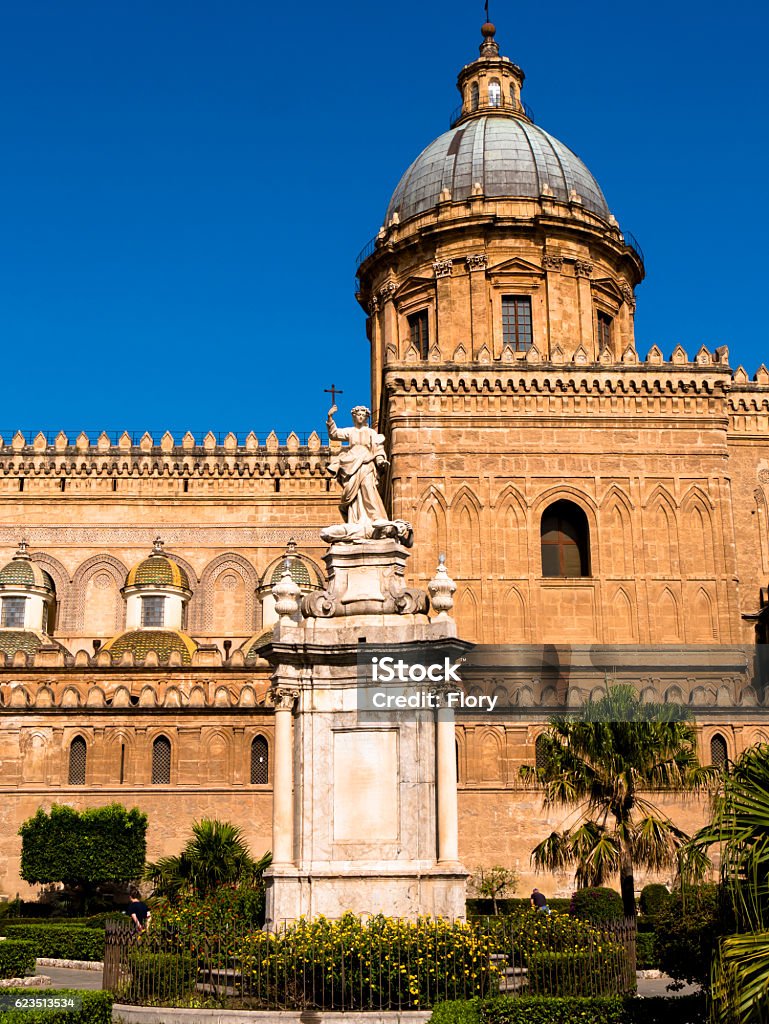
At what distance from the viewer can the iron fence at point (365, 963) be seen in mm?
11570

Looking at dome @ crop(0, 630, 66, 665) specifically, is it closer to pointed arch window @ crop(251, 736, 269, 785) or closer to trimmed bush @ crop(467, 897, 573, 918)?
pointed arch window @ crop(251, 736, 269, 785)

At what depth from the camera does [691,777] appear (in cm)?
2055

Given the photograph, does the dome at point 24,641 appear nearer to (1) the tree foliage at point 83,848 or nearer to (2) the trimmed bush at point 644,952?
(1) the tree foliage at point 83,848

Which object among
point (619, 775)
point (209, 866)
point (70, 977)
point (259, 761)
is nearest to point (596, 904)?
point (619, 775)

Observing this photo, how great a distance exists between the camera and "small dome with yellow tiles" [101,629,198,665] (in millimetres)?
34281

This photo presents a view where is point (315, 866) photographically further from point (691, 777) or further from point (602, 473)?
point (602, 473)

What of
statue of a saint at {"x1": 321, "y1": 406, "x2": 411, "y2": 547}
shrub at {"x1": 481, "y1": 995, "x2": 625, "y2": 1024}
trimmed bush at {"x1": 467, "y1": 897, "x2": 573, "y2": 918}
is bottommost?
shrub at {"x1": 481, "y1": 995, "x2": 625, "y2": 1024}

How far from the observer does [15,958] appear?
663 inches

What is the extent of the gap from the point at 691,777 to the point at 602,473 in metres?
15.6

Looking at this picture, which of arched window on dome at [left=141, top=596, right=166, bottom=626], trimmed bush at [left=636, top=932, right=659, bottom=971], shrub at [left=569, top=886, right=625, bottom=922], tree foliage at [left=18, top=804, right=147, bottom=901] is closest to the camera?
trimmed bush at [left=636, top=932, right=659, bottom=971]

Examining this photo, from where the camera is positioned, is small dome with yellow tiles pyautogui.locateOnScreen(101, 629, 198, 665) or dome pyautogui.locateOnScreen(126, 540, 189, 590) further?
dome pyautogui.locateOnScreen(126, 540, 189, 590)

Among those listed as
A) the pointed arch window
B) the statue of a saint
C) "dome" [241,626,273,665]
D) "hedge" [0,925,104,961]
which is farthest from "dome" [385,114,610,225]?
the statue of a saint

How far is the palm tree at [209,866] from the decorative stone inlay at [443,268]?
21.1m

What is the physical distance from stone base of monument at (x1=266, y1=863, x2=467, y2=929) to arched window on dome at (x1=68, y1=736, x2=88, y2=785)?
61.1ft
